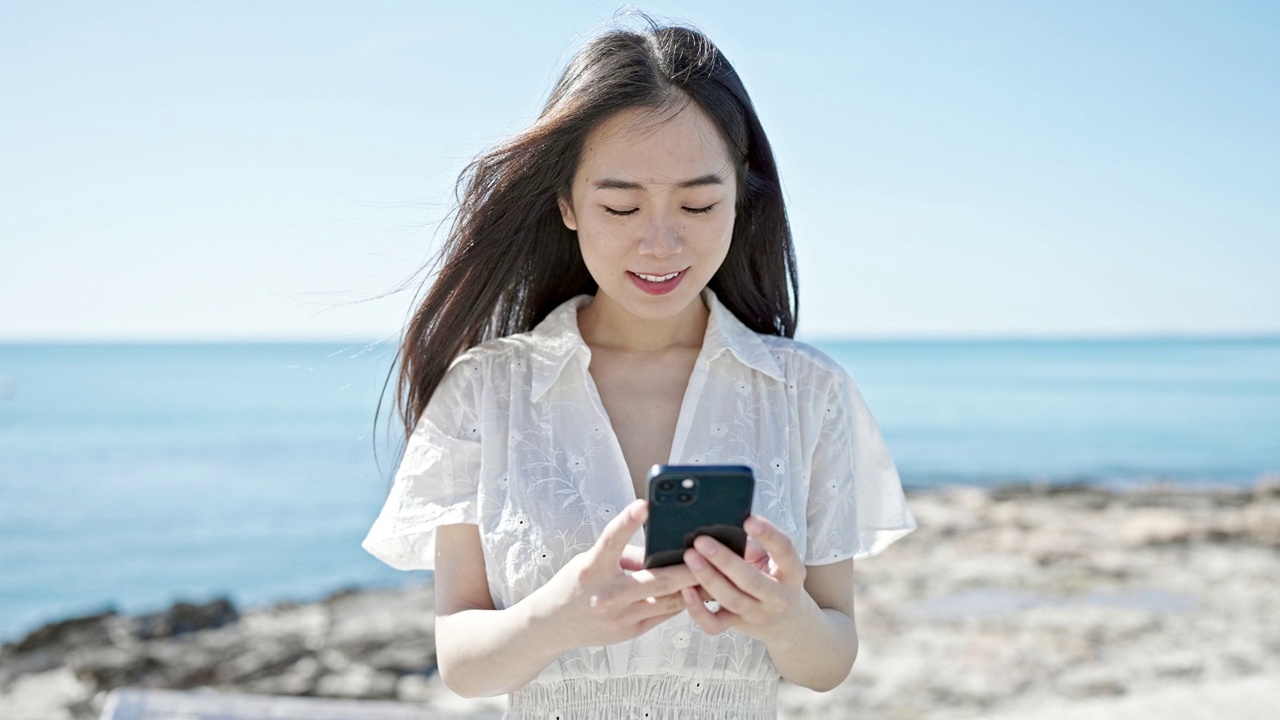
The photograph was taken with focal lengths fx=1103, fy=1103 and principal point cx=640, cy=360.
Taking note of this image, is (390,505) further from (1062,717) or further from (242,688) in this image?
(242,688)

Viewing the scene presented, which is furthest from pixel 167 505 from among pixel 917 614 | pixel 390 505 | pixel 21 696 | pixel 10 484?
pixel 390 505

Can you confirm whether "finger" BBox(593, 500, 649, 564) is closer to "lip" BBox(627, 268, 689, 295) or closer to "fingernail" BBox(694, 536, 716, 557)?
"fingernail" BBox(694, 536, 716, 557)

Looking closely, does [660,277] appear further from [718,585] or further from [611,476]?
[718,585]

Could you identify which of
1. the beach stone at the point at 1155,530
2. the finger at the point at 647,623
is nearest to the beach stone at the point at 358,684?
the finger at the point at 647,623

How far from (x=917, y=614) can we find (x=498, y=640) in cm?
714

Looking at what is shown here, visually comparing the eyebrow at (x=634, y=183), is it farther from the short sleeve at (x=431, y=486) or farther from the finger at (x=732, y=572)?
the finger at (x=732, y=572)

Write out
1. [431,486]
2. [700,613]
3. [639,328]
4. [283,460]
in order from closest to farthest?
[700,613]
[431,486]
[639,328]
[283,460]

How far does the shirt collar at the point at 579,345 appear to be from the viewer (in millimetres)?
2273

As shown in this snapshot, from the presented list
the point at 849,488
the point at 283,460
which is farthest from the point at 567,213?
the point at 283,460

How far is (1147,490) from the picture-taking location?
16453 millimetres

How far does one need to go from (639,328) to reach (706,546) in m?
0.86

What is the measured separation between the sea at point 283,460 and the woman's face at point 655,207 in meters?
0.67

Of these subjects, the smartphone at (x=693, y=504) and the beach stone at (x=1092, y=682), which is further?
the beach stone at (x=1092, y=682)

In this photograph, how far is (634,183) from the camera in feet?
6.80
